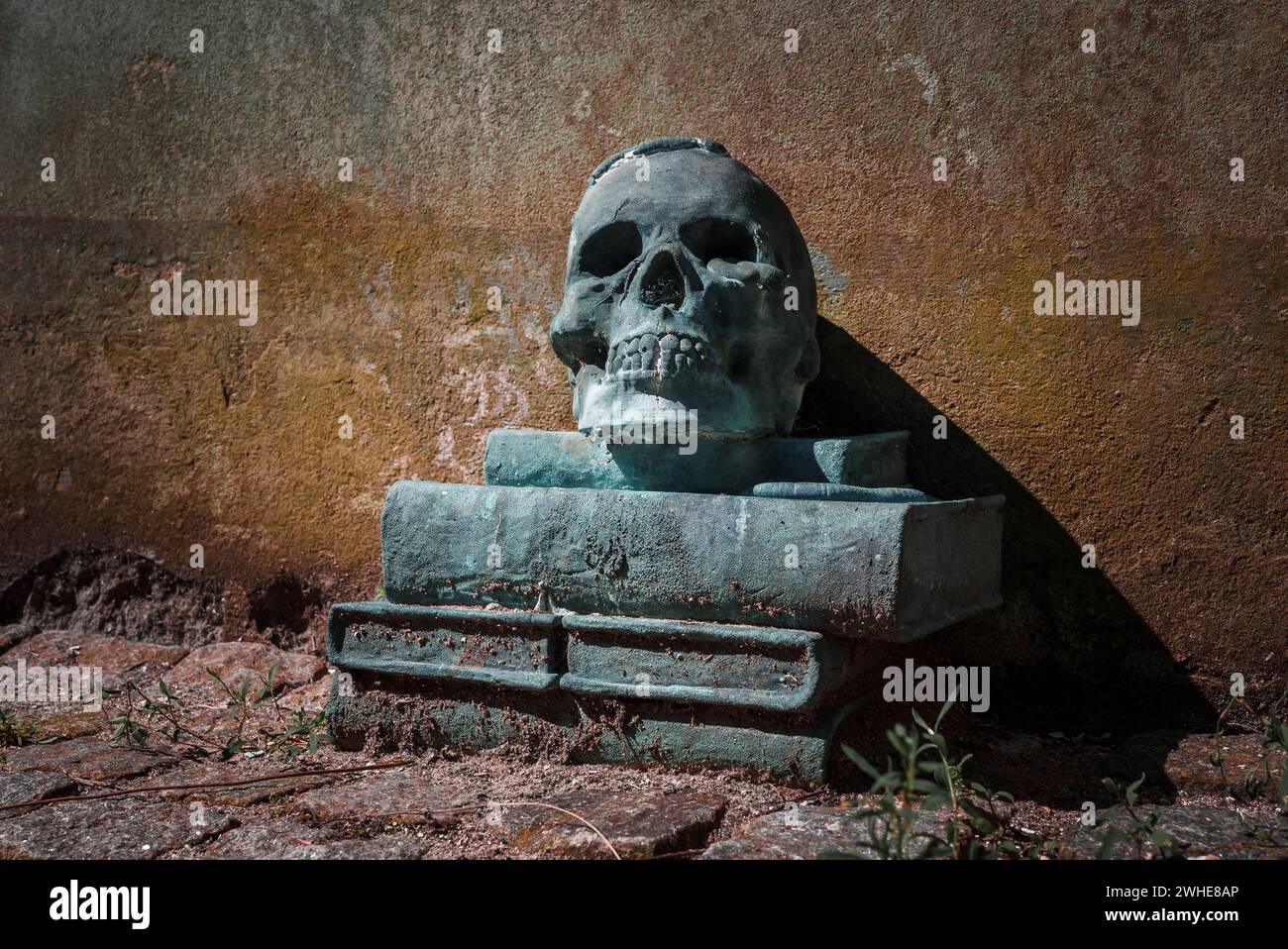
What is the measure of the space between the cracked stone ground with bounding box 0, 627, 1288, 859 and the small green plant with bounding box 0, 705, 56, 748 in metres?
0.01

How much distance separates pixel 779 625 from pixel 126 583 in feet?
8.34

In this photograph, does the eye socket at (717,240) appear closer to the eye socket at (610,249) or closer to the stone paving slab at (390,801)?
the eye socket at (610,249)

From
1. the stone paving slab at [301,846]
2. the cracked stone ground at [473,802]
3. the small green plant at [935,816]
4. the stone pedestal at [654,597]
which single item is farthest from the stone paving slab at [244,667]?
the small green plant at [935,816]

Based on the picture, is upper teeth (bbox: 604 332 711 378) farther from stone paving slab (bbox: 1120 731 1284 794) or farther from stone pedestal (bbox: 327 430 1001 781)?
stone paving slab (bbox: 1120 731 1284 794)

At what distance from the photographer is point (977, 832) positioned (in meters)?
1.92

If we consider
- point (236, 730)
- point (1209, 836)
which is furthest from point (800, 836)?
point (236, 730)

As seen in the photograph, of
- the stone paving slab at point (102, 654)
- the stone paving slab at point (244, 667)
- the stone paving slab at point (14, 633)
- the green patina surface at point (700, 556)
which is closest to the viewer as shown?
the green patina surface at point (700, 556)

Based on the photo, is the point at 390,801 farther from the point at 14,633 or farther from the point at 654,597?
the point at 14,633

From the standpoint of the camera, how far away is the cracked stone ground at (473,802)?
1.99 meters

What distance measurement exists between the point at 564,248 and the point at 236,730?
5.40 feet

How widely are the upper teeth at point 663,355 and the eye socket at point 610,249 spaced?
0.27m

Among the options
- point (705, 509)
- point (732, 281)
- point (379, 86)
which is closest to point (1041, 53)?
point (732, 281)

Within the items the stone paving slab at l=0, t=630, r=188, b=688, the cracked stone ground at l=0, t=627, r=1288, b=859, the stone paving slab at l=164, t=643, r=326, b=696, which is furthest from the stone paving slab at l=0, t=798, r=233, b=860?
the stone paving slab at l=0, t=630, r=188, b=688

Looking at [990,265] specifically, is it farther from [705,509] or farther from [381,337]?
[381,337]
